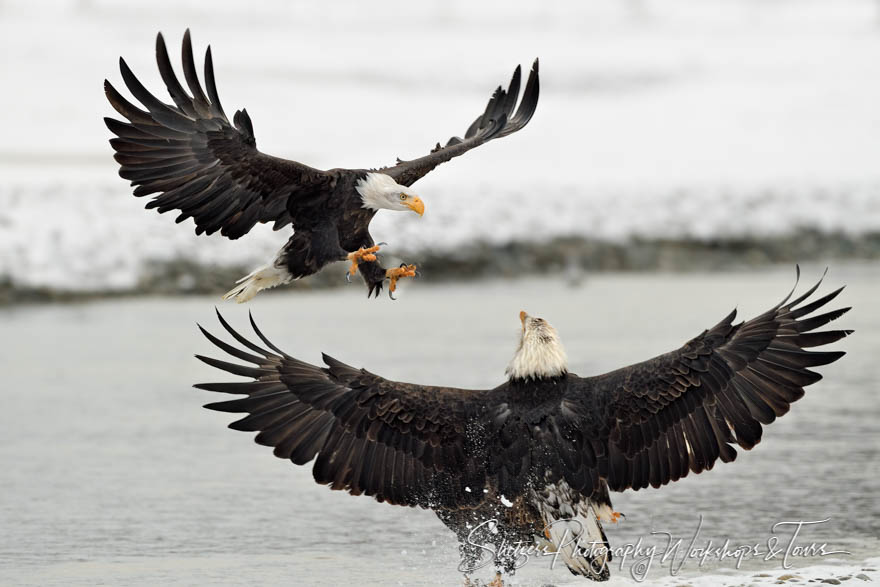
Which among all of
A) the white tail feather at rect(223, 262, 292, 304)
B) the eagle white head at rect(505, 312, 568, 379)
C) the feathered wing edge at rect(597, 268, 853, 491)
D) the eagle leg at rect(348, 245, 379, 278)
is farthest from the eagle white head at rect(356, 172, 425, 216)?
the feathered wing edge at rect(597, 268, 853, 491)

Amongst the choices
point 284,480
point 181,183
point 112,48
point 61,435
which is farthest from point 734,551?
point 112,48

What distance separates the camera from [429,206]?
16.3 metres

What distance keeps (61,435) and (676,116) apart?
59.6 feet

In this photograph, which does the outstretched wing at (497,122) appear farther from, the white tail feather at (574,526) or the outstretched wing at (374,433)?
the white tail feather at (574,526)

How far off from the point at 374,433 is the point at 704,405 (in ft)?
4.46

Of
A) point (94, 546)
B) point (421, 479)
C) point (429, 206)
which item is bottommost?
point (94, 546)

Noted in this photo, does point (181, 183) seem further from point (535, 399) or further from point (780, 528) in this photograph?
point (780, 528)

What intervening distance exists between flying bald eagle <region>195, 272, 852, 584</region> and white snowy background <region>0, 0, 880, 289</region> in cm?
805

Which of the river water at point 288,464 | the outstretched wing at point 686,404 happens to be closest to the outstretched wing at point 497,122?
the river water at point 288,464

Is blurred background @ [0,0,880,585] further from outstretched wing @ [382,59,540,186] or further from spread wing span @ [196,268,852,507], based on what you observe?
outstretched wing @ [382,59,540,186]

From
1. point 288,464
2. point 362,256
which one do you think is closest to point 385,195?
point 362,256

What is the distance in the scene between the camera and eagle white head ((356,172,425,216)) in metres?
6.51

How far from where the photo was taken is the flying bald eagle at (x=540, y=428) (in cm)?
544

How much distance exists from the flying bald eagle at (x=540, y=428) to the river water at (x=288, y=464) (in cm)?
52
